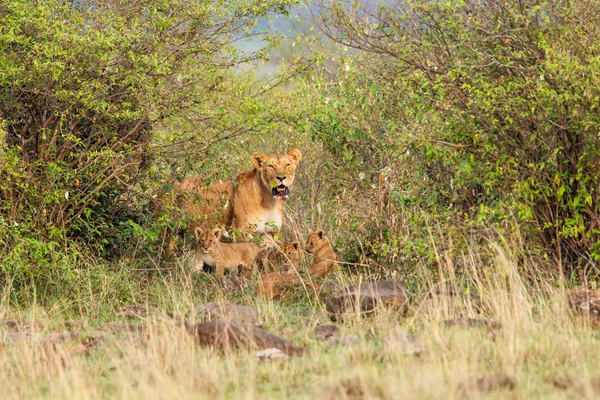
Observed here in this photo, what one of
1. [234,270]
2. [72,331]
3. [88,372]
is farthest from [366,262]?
[88,372]

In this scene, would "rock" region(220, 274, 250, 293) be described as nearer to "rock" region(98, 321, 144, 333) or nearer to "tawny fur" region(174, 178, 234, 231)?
"tawny fur" region(174, 178, 234, 231)

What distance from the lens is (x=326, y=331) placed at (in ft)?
26.0

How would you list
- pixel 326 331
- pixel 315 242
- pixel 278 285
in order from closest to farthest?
pixel 326 331 → pixel 278 285 → pixel 315 242

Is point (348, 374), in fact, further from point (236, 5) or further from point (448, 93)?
point (236, 5)

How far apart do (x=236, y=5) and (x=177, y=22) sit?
0.66 m

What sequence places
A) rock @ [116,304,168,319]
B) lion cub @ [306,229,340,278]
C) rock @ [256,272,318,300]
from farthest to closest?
lion cub @ [306,229,340,278], rock @ [256,272,318,300], rock @ [116,304,168,319]

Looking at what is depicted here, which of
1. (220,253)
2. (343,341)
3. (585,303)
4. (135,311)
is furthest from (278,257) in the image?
(585,303)

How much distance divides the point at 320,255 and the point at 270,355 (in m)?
5.32

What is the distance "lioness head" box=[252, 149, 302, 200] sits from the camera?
12.7 meters

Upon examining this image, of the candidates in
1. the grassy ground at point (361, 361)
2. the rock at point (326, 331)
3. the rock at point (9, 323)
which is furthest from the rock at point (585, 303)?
the rock at point (9, 323)

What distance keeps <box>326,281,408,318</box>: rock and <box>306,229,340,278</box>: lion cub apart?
2.43 m

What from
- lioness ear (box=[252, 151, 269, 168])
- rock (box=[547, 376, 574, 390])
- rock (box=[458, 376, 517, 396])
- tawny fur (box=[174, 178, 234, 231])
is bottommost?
rock (box=[547, 376, 574, 390])

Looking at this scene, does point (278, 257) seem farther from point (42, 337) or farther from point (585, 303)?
point (585, 303)

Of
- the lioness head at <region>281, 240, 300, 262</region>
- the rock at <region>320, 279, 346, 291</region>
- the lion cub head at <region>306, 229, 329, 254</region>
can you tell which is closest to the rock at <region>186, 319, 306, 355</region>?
the rock at <region>320, 279, 346, 291</region>
